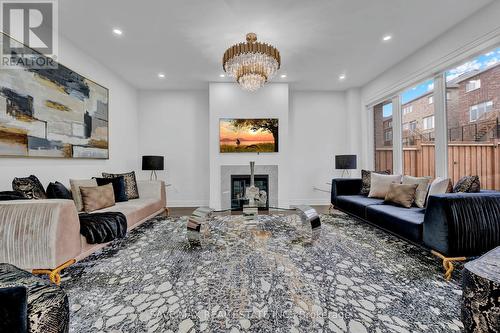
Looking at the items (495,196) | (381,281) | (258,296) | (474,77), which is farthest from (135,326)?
(474,77)

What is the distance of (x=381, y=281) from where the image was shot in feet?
5.96

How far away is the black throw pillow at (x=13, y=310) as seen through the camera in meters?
0.80

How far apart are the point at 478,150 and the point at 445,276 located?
1976 mm

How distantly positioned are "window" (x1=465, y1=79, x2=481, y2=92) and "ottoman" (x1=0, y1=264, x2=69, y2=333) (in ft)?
14.9

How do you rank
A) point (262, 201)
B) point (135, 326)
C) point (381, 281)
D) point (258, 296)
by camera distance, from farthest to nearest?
point (262, 201) < point (381, 281) < point (258, 296) < point (135, 326)

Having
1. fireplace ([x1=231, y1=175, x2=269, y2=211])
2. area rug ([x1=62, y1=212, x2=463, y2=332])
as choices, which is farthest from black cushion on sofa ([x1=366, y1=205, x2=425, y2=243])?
fireplace ([x1=231, y1=175, x2=269, y2=211])

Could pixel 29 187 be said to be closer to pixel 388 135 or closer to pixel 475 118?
pixel 475 118

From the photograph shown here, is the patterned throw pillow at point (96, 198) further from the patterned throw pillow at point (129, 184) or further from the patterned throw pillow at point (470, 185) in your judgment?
the patterned throw pillow at point (470, 185)

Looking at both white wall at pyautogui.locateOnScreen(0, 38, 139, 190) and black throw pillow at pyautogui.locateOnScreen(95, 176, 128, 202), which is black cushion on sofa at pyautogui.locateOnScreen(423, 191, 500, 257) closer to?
black throw pillow at pyautogui.locateOnScreen(95, 176, 128, 202)

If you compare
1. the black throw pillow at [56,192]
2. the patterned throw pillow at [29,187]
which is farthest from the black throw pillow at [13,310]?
the black throw pillow at [56,192]

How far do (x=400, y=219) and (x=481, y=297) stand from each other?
55.9 inches

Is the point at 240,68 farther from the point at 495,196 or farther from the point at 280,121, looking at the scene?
the point at 495,196

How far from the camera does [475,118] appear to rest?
2.83 m

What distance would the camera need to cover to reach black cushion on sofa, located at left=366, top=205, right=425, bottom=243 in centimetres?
222
